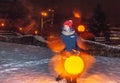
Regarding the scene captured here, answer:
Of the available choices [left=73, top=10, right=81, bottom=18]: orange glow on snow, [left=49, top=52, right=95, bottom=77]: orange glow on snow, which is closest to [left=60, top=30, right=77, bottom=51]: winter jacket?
[left=49, top=52, right=95, bottom=77]: orange glow on snow

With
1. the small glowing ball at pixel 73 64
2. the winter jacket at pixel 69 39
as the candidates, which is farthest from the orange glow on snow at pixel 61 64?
the winter jacket at pixel 69 39

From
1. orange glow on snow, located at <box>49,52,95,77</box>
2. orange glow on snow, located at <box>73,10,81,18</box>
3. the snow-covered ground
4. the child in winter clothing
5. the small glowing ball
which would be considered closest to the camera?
the small glowing ball

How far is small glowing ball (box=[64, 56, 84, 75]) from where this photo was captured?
8.52m

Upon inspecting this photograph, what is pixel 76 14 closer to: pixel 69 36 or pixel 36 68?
pixel 36 68

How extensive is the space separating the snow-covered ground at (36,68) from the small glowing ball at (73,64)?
53.2 inches

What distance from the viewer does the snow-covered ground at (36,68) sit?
10352 mm

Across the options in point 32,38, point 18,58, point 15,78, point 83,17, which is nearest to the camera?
point 15,78

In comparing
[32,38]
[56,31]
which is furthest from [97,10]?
[32,38]

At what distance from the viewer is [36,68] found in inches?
479

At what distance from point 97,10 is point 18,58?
33213 millimetres

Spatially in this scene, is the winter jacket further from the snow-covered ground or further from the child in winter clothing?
the snow-covered ground

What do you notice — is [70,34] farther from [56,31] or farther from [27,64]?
[56,31]

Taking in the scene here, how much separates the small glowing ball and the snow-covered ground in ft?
4.43

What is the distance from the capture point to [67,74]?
29.9 feet
